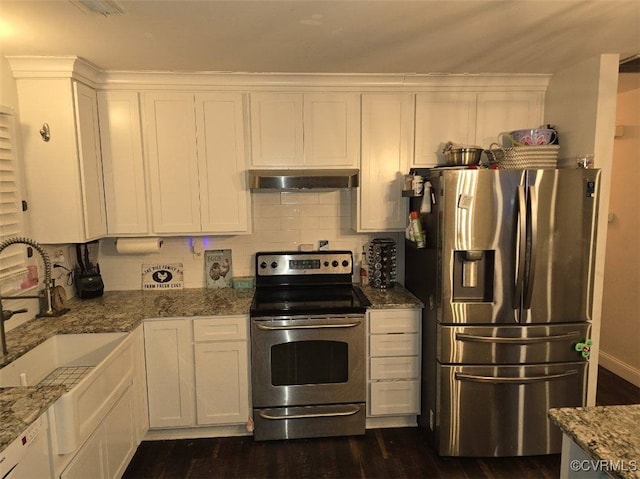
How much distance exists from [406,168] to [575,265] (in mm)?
1216

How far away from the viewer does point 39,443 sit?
4.90 ft

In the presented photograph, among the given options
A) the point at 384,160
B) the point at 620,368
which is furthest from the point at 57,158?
the point at 620,368

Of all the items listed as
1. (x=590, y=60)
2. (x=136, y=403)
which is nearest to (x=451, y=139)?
(x=590, y=60)

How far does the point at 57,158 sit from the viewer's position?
2.46 metres

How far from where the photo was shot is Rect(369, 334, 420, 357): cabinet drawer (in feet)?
8.93

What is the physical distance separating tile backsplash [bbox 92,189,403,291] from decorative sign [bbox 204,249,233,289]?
0.04 metres

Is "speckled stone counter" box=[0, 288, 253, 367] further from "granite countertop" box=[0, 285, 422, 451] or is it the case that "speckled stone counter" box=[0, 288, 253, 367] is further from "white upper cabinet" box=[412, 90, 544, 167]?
"white upper cabinet" box=[412, 90, 544, 167]

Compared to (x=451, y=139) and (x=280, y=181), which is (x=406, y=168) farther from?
(x=280, y=181)

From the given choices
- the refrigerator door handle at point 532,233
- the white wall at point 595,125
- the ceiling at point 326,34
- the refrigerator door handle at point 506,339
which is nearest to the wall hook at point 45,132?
the ceiling at point 326,34

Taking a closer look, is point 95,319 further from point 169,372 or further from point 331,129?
point 331,129

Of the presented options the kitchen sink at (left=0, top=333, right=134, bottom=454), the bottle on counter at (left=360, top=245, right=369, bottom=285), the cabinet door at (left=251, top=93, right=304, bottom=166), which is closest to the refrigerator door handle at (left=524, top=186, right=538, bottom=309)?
the bottle on counter at (left=360, top=245, right=369, bottom=285)

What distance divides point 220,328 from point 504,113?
245 cm

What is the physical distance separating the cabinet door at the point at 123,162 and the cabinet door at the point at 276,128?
2.54 ft

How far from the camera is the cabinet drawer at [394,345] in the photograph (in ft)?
8.93
